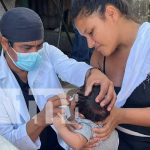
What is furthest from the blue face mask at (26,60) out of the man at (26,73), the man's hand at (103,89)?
the man's hand at (103,89)

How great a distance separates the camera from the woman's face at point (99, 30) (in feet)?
6.17

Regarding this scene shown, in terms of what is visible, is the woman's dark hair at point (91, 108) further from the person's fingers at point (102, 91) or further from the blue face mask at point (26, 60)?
the blue face mask at point (26, 60)

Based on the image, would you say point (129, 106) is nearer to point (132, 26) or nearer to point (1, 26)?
point (132, 26)

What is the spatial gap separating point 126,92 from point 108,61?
0.29m

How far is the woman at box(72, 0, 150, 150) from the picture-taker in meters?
1.88

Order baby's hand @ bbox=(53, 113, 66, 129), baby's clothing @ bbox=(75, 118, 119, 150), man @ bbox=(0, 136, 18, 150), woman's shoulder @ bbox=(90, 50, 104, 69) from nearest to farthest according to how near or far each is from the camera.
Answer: man @ bbox=(0, 136, 18, 150) < baby's clothing @ bbox=(75, 118, 119, 150) < baby's hand @ bbox=(53, 113, 66, 129) < woman's shoulder @ bbox=(90, 50, 104, 69)

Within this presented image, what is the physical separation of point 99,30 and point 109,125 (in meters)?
0.47

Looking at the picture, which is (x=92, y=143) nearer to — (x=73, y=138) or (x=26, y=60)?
(x=73, y=138)

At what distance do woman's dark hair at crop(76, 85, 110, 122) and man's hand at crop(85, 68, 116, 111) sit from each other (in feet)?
0.07

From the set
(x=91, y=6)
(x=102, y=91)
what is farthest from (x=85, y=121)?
(x=91, y=6)

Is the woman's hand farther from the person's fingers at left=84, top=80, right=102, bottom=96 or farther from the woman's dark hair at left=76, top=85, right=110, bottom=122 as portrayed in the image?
the person's fingers at left=84, top=80, right=102, bottom=96

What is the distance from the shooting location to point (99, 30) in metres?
1.89

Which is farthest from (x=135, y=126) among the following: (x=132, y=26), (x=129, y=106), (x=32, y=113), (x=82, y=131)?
(x=32, y=113)

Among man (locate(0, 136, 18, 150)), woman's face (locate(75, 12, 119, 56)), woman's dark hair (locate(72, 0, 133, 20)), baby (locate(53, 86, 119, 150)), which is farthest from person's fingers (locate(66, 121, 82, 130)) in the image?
woman's dark hair (locate(72, 0, 133, 20))
